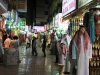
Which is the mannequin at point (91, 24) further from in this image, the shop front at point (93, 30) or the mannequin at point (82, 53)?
the mannequin at point (82, 53)

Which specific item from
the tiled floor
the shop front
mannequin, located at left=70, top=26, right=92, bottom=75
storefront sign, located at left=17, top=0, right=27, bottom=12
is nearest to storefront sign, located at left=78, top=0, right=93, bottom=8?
the shop front

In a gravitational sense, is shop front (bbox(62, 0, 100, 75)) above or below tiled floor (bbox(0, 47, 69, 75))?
above

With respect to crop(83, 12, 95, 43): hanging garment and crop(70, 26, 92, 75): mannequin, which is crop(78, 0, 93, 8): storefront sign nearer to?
crop(83, 12, 95, 43): hanging garment

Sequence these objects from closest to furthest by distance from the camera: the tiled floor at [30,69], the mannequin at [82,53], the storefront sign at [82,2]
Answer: the mannequin at [82,53] → the storefront sign at [82,2] → the tiled floor at [30,69]

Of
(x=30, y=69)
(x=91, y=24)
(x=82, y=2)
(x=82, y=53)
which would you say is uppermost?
(x=82, y=2)

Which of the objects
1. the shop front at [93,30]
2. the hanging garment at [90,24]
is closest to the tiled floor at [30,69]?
the shop front at [93,30]

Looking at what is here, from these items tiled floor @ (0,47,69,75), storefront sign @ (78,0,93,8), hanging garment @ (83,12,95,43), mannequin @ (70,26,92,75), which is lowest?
tiled floor @ (0,47,69,75)

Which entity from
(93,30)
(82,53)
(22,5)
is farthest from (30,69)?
(22,5)

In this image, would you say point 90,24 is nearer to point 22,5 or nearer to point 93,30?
point 93,30

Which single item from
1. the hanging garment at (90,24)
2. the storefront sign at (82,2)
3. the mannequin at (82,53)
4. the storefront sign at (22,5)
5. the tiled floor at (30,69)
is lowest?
the tiled floor at (30,69)

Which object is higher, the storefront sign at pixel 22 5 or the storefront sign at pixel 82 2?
the storefront sign at pixel 22 5

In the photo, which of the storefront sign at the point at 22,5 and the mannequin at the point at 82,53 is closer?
the mannequin at the point at 82,53

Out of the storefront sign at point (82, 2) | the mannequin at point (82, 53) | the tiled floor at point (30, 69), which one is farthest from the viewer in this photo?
the tiled floor at point (30, 69)

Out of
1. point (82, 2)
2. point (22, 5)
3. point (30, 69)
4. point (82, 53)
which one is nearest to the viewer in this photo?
point (82, 53)
